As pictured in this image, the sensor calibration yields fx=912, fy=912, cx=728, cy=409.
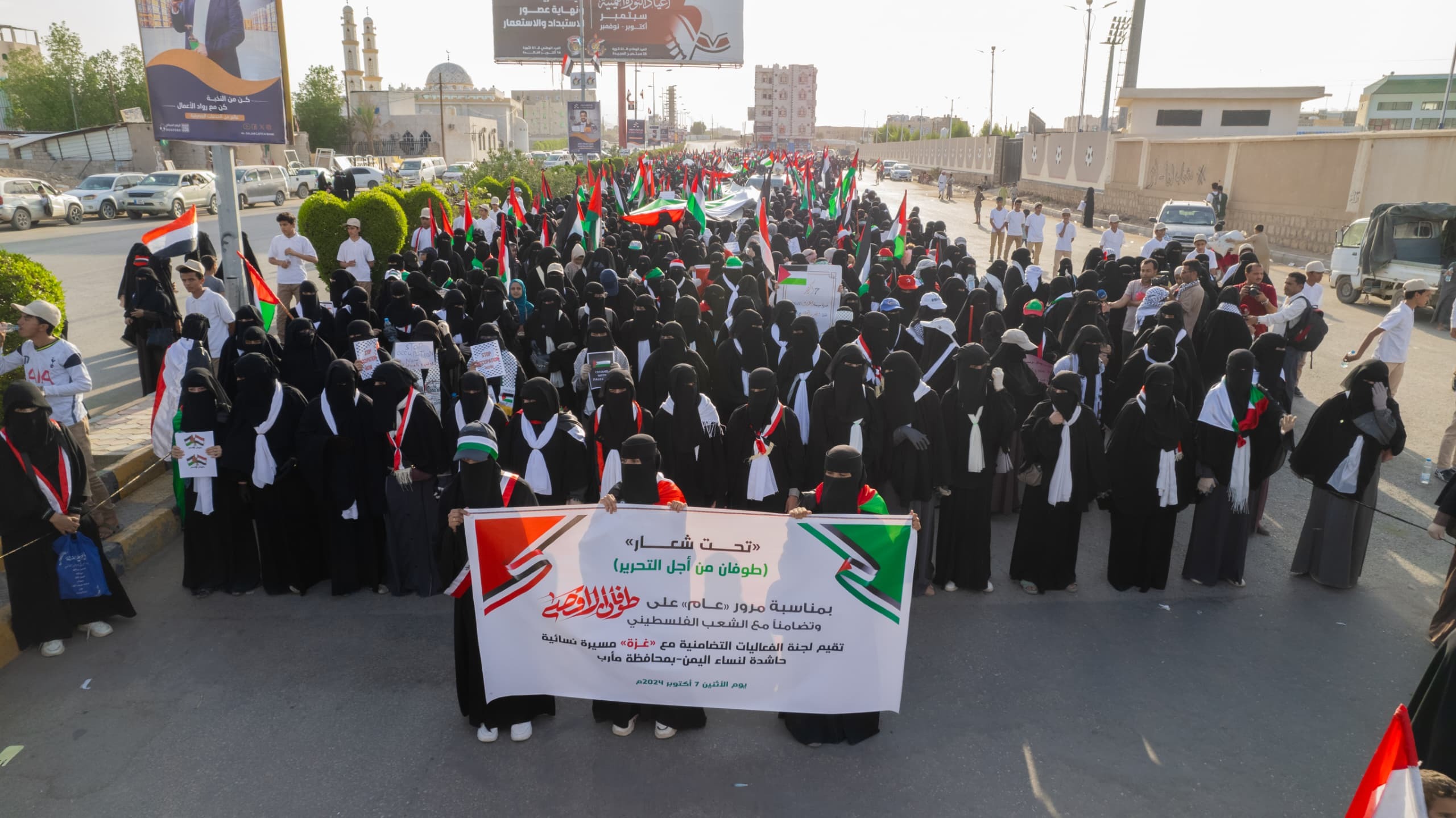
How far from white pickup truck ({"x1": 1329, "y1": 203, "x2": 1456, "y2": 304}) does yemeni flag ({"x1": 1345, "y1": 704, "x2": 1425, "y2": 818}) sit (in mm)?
15711

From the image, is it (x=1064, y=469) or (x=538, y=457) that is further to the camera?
(x=1064, y=469)

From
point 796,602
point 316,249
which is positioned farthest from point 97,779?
point 316,249

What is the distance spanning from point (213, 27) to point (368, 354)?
17.1 feet

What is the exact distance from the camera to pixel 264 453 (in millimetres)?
5320

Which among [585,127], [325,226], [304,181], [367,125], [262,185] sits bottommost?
[325,226]

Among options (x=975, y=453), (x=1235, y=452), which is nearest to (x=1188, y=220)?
(x=1235, y=452)

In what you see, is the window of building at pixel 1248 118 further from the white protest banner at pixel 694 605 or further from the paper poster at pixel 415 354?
the white protest banner at pixel 694 605

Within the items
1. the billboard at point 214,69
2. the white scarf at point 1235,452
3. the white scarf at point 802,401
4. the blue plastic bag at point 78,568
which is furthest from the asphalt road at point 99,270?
the white scarf at point 1235,452

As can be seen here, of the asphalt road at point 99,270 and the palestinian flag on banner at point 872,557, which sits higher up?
the palestinian flag on banner at point 872,557

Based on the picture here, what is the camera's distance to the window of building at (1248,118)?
138 feet

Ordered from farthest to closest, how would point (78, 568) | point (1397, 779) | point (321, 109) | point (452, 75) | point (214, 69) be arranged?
1. point (452, 75)
2. point (321, 109)
3. point (214, 69)
4. point (78, 568)
5. point (1397, 779)

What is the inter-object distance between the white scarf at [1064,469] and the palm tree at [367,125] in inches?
2453

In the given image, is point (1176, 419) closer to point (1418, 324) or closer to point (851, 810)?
point (851, 810)

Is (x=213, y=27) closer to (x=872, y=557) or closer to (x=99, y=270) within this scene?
(x=872, y=557)
